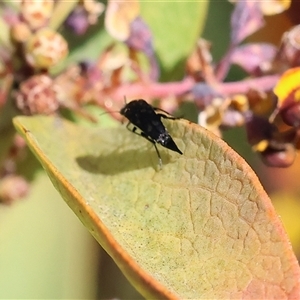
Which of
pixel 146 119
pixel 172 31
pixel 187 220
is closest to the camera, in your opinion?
pixel 187 220

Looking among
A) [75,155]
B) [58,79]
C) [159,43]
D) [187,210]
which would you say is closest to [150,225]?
[187,210]

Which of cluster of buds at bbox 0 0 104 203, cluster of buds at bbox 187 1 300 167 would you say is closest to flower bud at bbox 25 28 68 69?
cluster of buds at bbox 0 0 104 203

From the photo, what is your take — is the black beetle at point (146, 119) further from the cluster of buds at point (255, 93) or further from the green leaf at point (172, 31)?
the green leaf at point (172, 31)

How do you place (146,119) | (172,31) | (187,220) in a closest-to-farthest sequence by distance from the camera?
(187,220)
(146,119)
(172,31)

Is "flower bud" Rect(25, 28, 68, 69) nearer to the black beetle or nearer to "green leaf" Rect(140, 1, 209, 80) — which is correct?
the black beetle

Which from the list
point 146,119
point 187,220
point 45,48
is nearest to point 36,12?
point 45,48

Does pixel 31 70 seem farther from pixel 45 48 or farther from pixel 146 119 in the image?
pixel 146 119

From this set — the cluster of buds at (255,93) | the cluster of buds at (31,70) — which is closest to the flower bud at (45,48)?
the cluster of buds at (31,70)

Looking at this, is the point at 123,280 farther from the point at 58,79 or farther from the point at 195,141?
the point at 195,141
